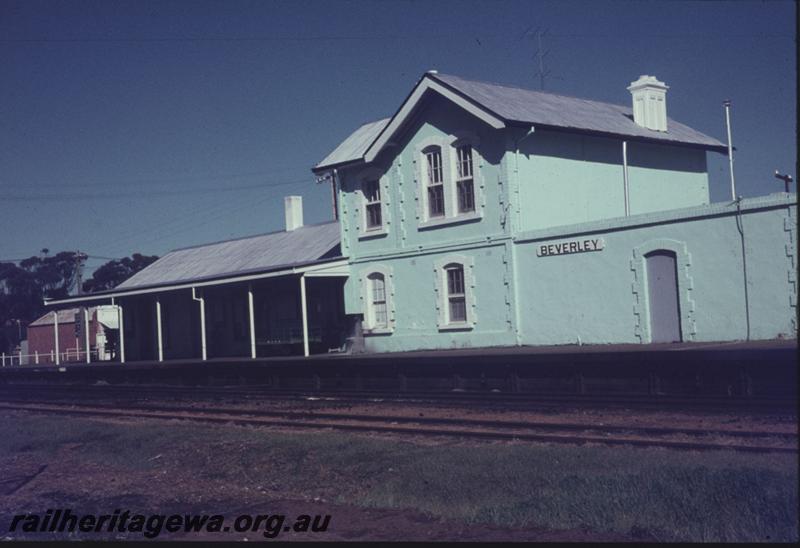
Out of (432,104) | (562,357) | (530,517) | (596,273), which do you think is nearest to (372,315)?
(432,104)

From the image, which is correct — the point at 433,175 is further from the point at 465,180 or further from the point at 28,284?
the point at 28,284

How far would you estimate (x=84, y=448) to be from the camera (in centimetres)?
1346

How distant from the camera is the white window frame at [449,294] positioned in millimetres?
21984

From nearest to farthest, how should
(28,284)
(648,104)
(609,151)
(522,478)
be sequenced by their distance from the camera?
(522,478)
(609,151)
(648,104)
(28,284)

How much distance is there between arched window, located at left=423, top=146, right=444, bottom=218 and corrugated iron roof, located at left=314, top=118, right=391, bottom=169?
2.19 meters

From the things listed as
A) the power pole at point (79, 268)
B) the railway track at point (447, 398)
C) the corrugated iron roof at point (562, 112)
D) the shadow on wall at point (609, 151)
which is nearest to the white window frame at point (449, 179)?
the corrugated iron roof at point (562, 112)

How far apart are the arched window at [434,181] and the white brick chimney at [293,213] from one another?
11832mm

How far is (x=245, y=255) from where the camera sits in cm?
3316

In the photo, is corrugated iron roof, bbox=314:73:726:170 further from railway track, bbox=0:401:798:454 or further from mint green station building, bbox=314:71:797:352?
railway track, bbox=0:401:798:454

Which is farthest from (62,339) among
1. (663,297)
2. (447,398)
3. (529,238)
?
(663,297)

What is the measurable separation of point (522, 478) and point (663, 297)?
34.3ft

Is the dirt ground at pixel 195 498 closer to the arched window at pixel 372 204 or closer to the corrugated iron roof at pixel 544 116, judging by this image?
the corrugated iron roof at pixel 544 116

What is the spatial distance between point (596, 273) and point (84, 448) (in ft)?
36.0

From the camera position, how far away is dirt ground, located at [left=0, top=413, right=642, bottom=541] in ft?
22.8
